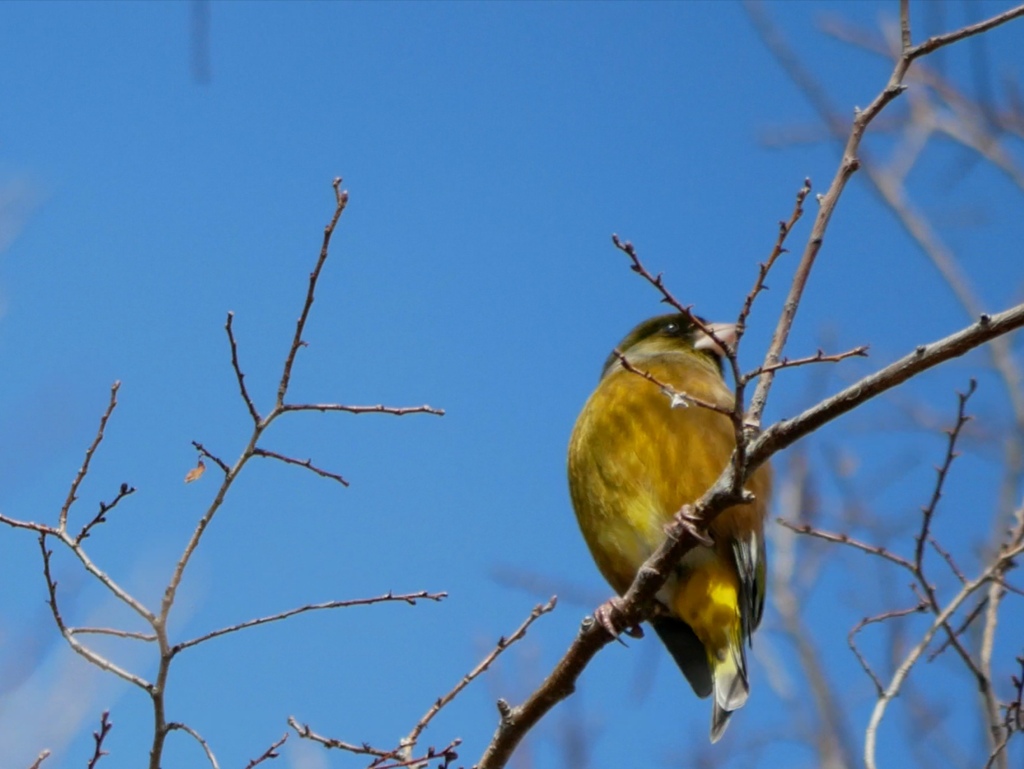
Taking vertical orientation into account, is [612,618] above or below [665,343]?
below

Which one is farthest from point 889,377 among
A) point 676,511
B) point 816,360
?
point 676,511

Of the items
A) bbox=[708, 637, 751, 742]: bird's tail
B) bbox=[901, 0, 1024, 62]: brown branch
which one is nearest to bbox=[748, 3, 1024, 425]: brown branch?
bbox=[901, 0, 1024, 62]: brown branch

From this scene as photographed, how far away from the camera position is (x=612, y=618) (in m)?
3.71

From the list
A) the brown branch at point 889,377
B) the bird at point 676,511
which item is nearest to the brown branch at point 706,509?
the brown branch at point 889,377

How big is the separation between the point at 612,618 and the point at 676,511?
31.5 inches

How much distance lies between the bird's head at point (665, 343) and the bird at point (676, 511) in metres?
0.49

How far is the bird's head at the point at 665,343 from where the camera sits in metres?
5.35

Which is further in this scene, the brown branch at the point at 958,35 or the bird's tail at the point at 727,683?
the bird's tail at the point at 727,683

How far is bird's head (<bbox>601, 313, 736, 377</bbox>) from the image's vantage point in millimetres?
5352

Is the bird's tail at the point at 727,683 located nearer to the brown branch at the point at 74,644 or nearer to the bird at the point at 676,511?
the bird at the point at 676,511

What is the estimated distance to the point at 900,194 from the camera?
973 centimetres

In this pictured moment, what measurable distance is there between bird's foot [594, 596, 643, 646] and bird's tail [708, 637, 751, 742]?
684 millimetres

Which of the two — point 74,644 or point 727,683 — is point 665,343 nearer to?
point 727,683

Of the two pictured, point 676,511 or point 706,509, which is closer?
point 706,509
